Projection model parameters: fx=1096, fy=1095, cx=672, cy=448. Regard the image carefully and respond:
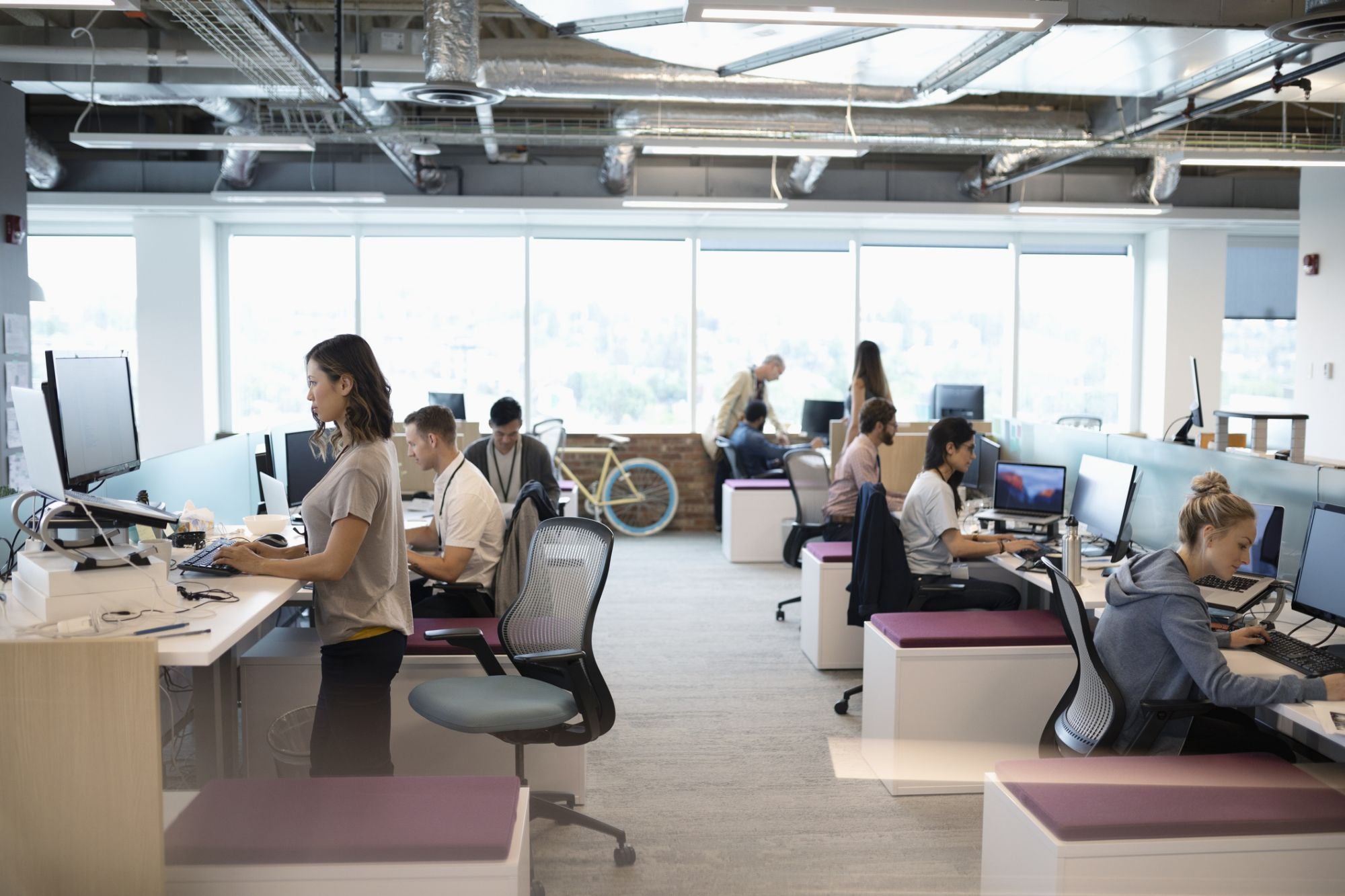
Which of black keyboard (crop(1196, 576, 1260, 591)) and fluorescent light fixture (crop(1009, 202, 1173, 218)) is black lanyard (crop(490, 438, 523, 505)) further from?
fluorescent light fixture (crop(1009, 202, 1173, 218))

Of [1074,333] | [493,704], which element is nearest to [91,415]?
[493,704]

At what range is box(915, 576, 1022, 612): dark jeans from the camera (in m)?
4.66

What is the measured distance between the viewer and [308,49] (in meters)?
6.37

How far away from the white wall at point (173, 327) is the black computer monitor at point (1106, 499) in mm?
7699

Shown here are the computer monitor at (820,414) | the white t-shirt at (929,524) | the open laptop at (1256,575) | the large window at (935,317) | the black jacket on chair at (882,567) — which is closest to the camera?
the open laptop at (1256,575)

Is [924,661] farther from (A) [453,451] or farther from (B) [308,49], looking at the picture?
(B) [308,49]

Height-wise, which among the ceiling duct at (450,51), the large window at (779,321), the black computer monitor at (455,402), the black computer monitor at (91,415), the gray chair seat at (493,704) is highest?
the ceiling duct at (450,51)

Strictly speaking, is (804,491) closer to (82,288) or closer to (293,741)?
(293,741)

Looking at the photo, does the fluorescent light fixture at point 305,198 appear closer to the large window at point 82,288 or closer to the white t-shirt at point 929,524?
the large window at point 82,288

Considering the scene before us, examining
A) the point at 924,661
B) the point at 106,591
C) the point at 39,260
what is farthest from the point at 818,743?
the point at 39,260

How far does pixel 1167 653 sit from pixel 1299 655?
18.3 inches

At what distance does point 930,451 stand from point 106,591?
10.5 feet

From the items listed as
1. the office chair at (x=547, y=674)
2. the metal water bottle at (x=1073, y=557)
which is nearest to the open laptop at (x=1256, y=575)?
the metal water bottle at (x=1073, y=557)

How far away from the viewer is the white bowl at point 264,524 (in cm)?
414
